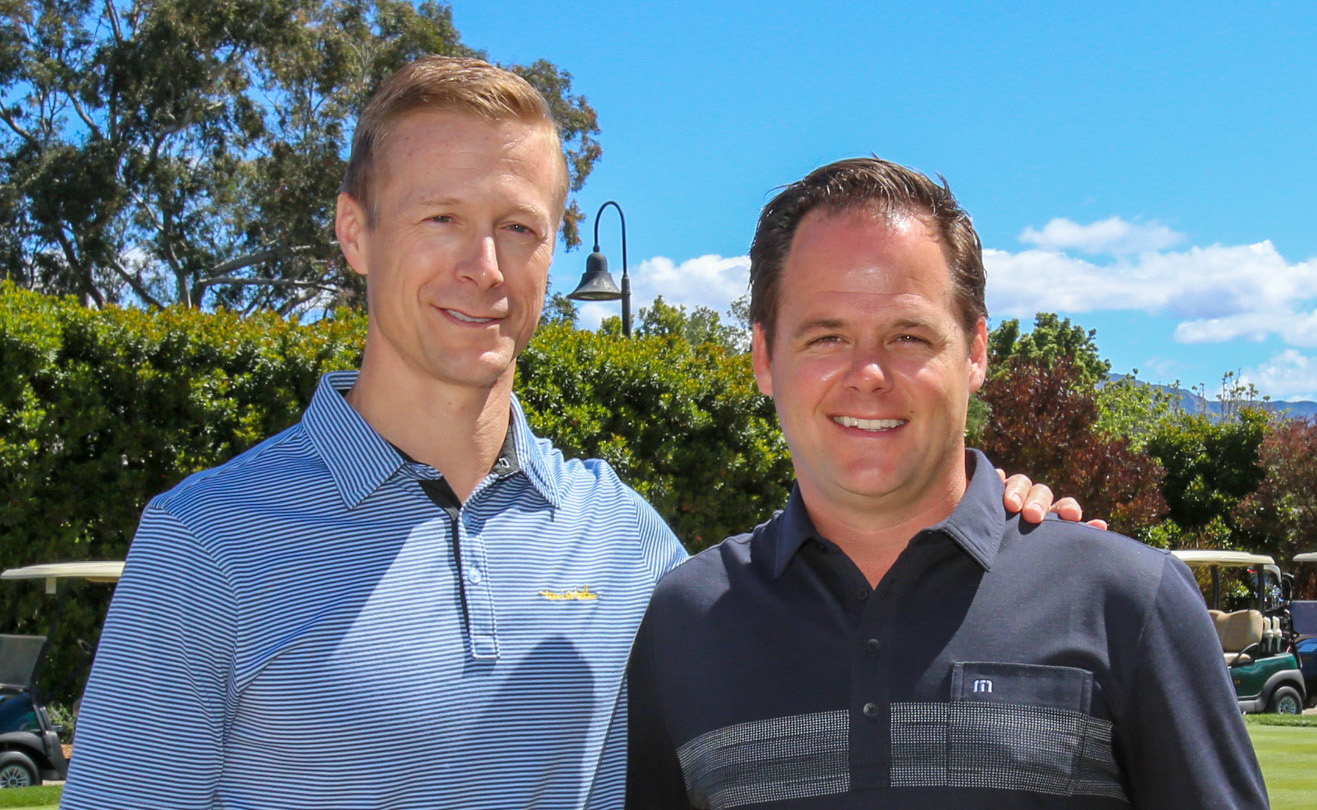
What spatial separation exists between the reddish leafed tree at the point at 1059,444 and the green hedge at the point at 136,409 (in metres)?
7.82

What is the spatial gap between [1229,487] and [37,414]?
23.7 metres

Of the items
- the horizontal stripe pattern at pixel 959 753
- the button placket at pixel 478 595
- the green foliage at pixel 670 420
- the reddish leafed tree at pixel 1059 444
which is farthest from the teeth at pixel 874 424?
the reddish leafed tree at pixel 1059 444

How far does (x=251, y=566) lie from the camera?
2152 millimetres

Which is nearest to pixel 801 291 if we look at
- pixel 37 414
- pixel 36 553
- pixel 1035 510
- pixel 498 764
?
pixel 1035 510

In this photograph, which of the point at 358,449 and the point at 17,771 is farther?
the point at 17,771

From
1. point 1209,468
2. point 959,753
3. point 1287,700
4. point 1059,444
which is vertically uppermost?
point 1209,468

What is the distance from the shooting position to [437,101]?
2.46 meters

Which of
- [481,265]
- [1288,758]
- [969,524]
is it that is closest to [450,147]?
[481,265]

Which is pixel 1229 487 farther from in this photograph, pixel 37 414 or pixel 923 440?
pixel 923 440

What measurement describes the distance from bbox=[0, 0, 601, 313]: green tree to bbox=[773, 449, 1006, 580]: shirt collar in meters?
26.0

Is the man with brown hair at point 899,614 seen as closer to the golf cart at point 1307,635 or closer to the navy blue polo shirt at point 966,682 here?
the navy blue polo shirt at point 966,682

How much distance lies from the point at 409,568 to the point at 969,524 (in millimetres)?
1043

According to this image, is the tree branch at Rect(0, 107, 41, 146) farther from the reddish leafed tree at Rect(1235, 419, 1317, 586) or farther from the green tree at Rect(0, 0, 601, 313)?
the reddish leafed tree at Rect(1235, 419, 1317, 586)

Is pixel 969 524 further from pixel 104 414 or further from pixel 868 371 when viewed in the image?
pixel 104 414
